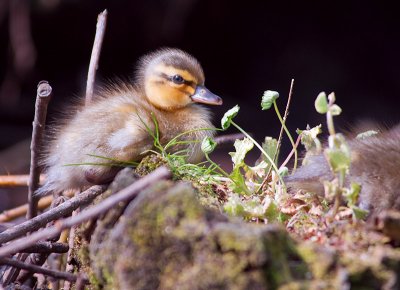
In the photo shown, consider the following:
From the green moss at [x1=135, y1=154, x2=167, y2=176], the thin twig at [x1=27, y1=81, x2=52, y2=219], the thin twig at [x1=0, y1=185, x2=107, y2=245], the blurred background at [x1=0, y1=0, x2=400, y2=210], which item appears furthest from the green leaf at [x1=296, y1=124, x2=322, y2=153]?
the blurred background at [x1=0, y1=0, x2=400, y2=210]

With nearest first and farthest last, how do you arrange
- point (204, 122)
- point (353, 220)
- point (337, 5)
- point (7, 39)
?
point (353, 220)
point (204, 122)
point (7, 39)
point (337, 5)

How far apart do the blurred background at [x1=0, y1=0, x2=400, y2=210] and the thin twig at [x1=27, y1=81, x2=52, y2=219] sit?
2.39 meters

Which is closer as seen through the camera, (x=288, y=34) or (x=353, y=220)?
(x=353, y=220)

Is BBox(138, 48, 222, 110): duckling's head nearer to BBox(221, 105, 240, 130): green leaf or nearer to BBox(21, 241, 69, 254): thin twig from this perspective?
BBox(221, 105, 240, 130): green leaf

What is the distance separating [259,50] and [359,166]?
358 centimetres

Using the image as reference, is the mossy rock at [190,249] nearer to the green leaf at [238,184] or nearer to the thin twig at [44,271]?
the thin twig at [44,271]

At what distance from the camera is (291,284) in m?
1.13

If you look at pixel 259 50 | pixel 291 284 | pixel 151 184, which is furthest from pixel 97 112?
pixel 259 50

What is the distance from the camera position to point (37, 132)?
73.8 inches

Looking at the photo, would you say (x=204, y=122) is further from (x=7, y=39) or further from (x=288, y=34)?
(x=288, y=34)

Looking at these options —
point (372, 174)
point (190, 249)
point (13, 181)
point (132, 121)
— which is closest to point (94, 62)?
point (132, 121)

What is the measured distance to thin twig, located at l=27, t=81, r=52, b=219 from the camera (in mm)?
1795

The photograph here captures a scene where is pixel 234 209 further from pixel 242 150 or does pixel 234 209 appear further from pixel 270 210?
pixel 242 150

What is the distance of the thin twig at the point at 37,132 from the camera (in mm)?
1795
